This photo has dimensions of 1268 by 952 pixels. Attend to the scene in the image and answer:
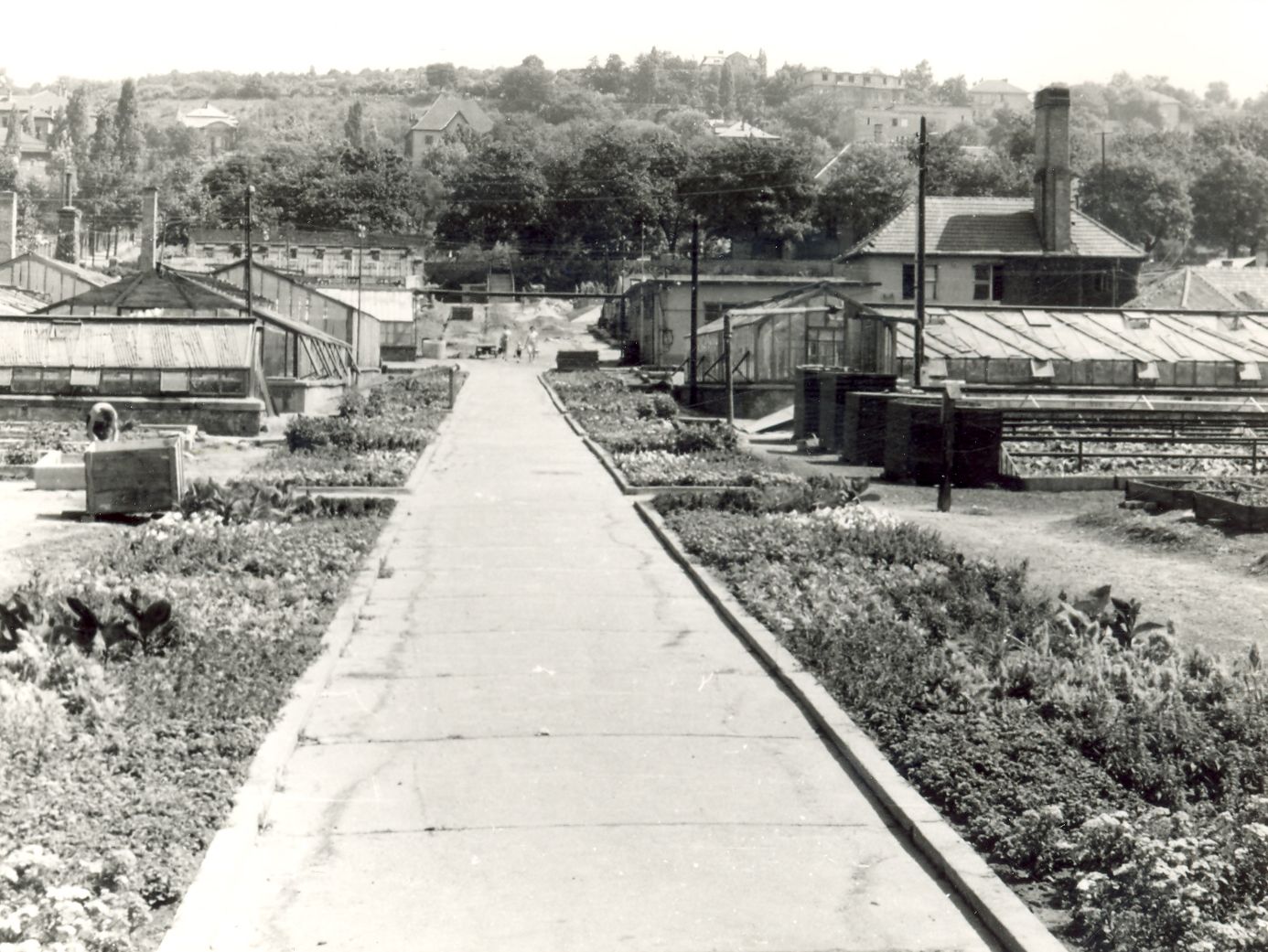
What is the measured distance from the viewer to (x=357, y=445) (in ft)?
93.9

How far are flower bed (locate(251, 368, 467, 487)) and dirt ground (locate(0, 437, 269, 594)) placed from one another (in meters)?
1.43

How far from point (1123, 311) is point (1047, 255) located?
23841 mm

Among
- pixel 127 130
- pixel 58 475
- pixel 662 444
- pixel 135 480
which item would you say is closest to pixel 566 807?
pixel 135 480

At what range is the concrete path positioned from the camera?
6.25 m

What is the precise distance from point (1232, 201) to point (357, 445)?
328ft

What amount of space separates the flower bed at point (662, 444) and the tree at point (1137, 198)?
70036 mm

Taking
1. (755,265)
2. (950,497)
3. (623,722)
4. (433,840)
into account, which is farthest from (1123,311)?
(755,265)

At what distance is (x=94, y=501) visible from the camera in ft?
62.7

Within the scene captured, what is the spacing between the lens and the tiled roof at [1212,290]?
185 feet

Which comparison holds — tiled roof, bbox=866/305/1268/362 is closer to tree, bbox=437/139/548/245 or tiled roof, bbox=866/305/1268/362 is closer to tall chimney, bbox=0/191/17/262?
tall chimney, bbox=0/191/17/262

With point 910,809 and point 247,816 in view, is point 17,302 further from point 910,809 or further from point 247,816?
point 910,809

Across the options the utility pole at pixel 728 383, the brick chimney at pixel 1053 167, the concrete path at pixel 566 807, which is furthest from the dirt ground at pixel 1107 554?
the brick chimney at pixel 1053 167

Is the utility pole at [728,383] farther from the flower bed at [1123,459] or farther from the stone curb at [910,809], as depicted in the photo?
the stone curb at [910,809]

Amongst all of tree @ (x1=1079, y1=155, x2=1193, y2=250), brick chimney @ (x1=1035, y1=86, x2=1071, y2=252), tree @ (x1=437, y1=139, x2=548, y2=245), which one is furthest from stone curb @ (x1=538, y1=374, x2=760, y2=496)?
tree @ (x1=437, y1=139, x2=548, y2=245)
